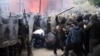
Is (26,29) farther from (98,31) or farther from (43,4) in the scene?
(43,4)

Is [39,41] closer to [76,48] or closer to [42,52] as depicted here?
[42,52]

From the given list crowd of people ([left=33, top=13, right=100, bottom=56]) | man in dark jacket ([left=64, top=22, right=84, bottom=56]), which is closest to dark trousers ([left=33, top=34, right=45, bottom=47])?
crowd of people ([left=33, top=13, right=100, bottom=56])

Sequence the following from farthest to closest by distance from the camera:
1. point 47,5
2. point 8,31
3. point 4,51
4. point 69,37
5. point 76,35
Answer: point 47,5, point 4,51, point 69,37, point 76,35, point 8,31

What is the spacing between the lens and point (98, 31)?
802 centimetres

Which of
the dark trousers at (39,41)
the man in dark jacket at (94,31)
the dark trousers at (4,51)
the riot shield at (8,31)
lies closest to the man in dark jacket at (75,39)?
the man in dark jacket at (94,31)

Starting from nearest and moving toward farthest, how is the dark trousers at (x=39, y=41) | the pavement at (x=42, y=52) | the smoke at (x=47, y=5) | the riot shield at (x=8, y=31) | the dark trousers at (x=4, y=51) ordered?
the riot shield at (x=8, y=31)
the dark trousers at (x=4, y=51)
the pavement at (x=42, y=52)
the dark trousers at (x=39, y=41)
the smoke at (x=47, y=5)

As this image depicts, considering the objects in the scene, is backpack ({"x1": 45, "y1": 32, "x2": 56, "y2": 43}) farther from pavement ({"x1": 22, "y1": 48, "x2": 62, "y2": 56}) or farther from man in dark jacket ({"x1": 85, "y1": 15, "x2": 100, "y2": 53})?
man in dark jacket ({"x1": 85, "y1": 15, "x2": 100, "y2": 53})

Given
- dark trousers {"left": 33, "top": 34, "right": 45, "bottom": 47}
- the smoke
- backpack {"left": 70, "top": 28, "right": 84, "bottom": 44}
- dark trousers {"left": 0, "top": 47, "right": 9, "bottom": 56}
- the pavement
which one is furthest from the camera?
the smoke

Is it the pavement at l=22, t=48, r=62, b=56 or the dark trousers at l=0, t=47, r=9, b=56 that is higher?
the dark trousers at l=0, t=47, r=9, b=56

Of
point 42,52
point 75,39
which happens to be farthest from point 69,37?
point 42,52

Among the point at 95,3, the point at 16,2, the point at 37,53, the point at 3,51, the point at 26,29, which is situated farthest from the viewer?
the point at 16,2

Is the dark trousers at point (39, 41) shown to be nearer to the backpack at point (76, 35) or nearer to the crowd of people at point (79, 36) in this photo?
the crowd of people at point (79, 36)

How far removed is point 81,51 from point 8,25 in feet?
8.99

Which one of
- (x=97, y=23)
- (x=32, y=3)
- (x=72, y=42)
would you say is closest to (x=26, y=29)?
(x=72, y=42)
